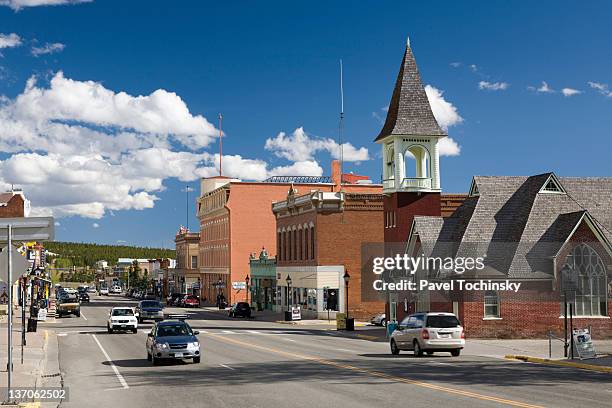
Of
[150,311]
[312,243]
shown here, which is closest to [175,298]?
[312,243]

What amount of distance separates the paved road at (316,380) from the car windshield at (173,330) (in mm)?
1096

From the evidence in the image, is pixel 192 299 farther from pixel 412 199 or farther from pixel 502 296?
pixel 502 296

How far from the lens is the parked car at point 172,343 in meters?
27.1

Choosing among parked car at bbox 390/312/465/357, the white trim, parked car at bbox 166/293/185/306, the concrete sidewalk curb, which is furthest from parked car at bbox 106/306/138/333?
parked car at bbox 166/293/185/306

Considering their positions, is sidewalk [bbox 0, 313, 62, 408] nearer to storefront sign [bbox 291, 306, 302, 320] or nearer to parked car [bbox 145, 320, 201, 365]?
parked car [bbox 145, 320, 201, 365]

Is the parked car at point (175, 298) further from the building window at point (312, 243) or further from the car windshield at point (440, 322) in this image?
the car windshield at point (440, 322)

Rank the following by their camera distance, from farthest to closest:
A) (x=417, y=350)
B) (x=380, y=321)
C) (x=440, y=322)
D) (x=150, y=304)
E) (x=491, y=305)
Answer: (x=150, y=304)
(x=380, y=321)
(x=491, y=305)
(x=417, y=350)
(x=440, y=322)

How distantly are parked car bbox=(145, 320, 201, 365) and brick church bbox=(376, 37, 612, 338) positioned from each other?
2007 cm

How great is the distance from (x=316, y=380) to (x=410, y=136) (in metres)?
33.7

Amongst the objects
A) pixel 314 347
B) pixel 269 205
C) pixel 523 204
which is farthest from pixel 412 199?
pixel 269 205

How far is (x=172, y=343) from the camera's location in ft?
89.4

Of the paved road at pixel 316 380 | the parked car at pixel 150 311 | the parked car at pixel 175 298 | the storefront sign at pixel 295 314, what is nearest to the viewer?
the paved road at pixel 316 380

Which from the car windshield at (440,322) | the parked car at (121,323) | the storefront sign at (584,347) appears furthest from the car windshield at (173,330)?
the parked car at (121,323)

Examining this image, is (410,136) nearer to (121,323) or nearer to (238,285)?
(121,323)
